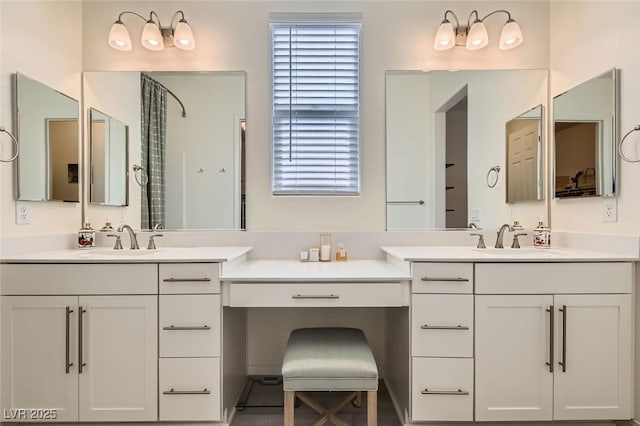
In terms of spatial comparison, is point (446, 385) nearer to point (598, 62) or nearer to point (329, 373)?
point (329, 373)

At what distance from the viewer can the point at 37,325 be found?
165 centimetres

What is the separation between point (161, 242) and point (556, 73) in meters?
2.58

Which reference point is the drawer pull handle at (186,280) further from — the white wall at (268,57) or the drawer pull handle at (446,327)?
the drawer pull handle at (446,327)

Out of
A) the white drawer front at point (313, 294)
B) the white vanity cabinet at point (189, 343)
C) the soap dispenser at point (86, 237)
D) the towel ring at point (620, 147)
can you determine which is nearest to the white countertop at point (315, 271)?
the white drawer front at point (313, 294)

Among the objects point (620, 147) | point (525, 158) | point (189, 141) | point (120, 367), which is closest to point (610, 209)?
point (620, 147)

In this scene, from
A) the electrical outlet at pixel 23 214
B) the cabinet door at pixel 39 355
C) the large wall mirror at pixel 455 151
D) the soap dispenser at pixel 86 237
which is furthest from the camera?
the large wall mirror at pixel 455 151

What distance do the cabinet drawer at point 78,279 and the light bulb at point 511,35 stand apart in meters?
2.28

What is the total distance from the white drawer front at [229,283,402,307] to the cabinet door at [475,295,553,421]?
419mm

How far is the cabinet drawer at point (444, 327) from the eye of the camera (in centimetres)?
167

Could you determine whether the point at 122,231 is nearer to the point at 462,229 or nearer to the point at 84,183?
the point at 84,183

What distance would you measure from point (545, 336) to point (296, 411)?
128 cm

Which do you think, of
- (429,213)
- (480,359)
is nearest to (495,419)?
(480,359)

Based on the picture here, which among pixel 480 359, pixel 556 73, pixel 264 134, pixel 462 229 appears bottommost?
pixel 480 359

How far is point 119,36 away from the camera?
7.11 ft
